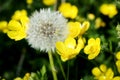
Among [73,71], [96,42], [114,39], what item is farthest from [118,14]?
[96,42]

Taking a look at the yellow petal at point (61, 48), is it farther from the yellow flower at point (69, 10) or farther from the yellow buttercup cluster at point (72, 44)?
the yellow flower at point (69, 10)

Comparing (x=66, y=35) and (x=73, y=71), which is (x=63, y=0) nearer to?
(x=73, y=71)

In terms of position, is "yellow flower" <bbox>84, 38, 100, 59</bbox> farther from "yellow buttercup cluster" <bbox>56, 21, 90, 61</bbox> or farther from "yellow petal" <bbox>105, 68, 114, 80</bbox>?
"yellow petal" <bbox>105, 68, 114, 80</bbox>

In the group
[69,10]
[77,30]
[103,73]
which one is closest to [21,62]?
Answer: [69,10]

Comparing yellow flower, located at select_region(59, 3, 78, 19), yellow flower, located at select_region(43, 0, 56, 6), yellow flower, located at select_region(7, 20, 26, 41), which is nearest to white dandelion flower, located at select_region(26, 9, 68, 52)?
yellow flower, located at select_region(7, 20, 26, 41)

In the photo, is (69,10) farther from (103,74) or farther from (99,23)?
(103,74)
